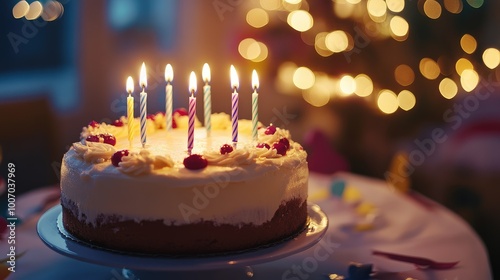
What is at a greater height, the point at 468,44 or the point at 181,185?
the point at 468,44

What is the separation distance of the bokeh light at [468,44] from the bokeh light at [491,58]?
0.10 meters

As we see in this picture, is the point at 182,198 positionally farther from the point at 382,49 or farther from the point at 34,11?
the point at 34,11

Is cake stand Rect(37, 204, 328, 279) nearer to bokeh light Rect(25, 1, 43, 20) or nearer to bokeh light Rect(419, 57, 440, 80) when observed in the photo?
bokeh light Rect(419, 57, 440, 80)

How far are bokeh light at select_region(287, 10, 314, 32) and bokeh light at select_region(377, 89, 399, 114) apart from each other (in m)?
0.66

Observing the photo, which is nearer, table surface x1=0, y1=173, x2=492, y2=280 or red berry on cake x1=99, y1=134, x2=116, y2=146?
table surface x1=0, y1=173, x2=492, y2=280

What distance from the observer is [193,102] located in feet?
6.66

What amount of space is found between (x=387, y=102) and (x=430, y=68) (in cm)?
36

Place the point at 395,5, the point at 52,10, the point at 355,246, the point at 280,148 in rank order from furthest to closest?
the point at 52,10
the point at 395,5
the point at 355,246
the point at 280,148

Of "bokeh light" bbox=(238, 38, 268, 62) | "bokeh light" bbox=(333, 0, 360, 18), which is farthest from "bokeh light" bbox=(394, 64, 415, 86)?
"bokeh light" bbox=(238, 38, 268, 62)

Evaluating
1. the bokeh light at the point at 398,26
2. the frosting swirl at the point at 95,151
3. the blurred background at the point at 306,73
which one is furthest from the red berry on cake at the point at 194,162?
the bokeh light at the point at 398,26

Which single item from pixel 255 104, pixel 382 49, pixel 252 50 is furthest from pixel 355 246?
pixel 252 50

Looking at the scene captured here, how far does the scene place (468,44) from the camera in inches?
156

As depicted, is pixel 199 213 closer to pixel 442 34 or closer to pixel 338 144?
pixel 442 34

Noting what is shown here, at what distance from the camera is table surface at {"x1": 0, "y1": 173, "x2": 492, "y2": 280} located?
1975 mm
